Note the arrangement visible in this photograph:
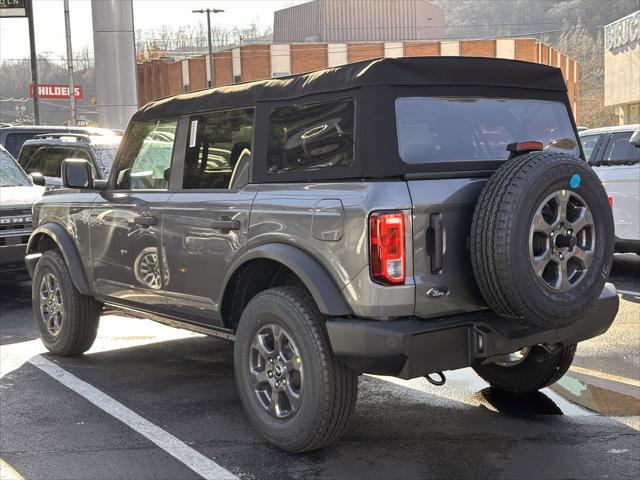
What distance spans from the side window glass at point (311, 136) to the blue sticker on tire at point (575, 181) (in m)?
1.08

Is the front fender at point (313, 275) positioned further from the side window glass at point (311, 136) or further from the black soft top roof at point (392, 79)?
the black soft top roof at point (392, 79)

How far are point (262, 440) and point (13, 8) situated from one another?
19518mm

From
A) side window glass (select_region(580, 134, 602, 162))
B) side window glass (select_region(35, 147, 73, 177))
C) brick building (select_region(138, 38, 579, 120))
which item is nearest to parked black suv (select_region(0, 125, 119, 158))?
side window glass (select_region(35, 147, 73, 177))

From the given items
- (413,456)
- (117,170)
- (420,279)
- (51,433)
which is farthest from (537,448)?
(117,170)

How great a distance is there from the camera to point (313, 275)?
3.96 m

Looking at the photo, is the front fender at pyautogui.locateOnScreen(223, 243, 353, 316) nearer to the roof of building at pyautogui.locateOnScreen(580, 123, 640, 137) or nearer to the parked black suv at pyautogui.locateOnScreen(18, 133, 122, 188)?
the parked black suv at pyautogui.locateOnScreen(18, 133, 122, 188)

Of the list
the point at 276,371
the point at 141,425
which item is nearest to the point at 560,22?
the point at 141,425

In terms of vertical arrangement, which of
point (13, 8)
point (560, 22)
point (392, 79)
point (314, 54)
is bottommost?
point (392, 79)

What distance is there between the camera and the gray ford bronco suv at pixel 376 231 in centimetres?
376

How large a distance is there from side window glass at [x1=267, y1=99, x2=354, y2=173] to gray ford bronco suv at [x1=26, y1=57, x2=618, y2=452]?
0.01m

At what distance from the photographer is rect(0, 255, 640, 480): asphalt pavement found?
161 inches

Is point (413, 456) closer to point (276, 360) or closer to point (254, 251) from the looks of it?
point (276, 360)

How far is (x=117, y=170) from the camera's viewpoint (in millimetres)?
5801

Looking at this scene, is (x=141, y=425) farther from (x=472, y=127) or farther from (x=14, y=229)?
(x=14, y=229)
